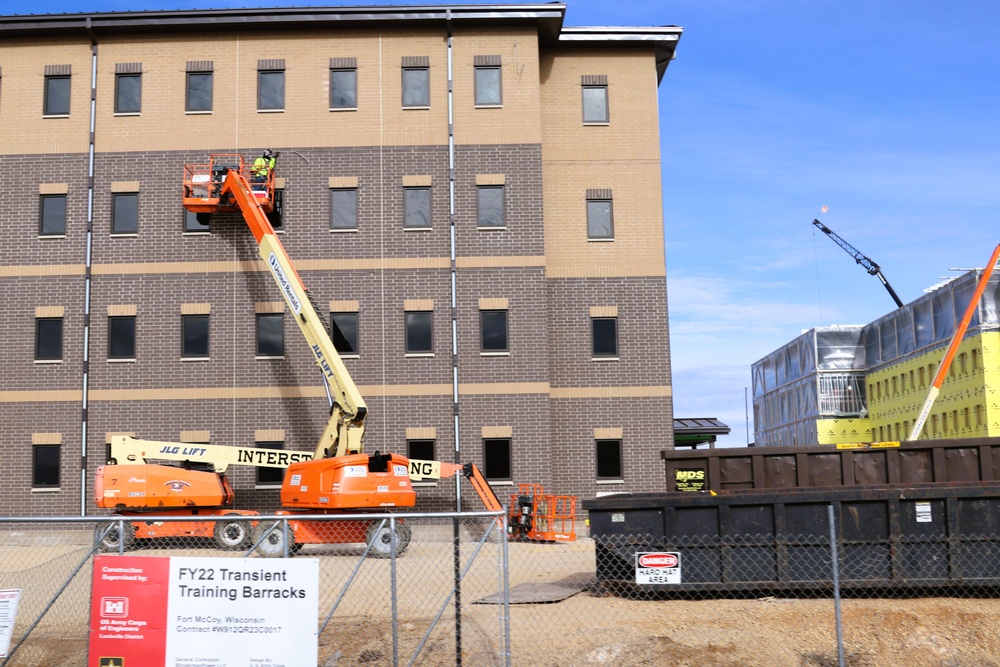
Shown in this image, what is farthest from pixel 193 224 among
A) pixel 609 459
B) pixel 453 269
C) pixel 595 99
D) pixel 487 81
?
pixel 609 459

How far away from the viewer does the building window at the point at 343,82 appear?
29.8 meters

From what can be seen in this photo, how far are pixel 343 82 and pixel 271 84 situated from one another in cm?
214

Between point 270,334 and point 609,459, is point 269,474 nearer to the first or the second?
point 270,334

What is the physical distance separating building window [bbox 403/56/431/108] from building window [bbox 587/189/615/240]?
572 cm

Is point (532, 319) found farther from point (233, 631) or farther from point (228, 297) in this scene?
point (233, 631)

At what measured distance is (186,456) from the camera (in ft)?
83.0

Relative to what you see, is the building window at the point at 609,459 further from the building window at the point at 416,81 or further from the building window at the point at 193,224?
the building window at the point at 193,224

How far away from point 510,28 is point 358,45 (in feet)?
14.9

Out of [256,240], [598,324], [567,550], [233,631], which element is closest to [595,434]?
[598,324]

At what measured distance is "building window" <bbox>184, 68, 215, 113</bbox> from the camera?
29.8 meters

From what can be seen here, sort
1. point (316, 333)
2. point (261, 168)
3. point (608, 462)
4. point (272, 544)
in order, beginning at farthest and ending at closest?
point (608, 462) < point (261, 168) < point (316, 333) < point (272, 544)

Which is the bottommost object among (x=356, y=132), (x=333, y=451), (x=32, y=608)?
(x=32, y=608)

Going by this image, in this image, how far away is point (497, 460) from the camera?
28.7m

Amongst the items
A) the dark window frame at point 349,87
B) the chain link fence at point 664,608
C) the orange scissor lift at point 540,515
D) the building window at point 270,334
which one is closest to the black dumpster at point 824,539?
the chain link fence at point 664,608
